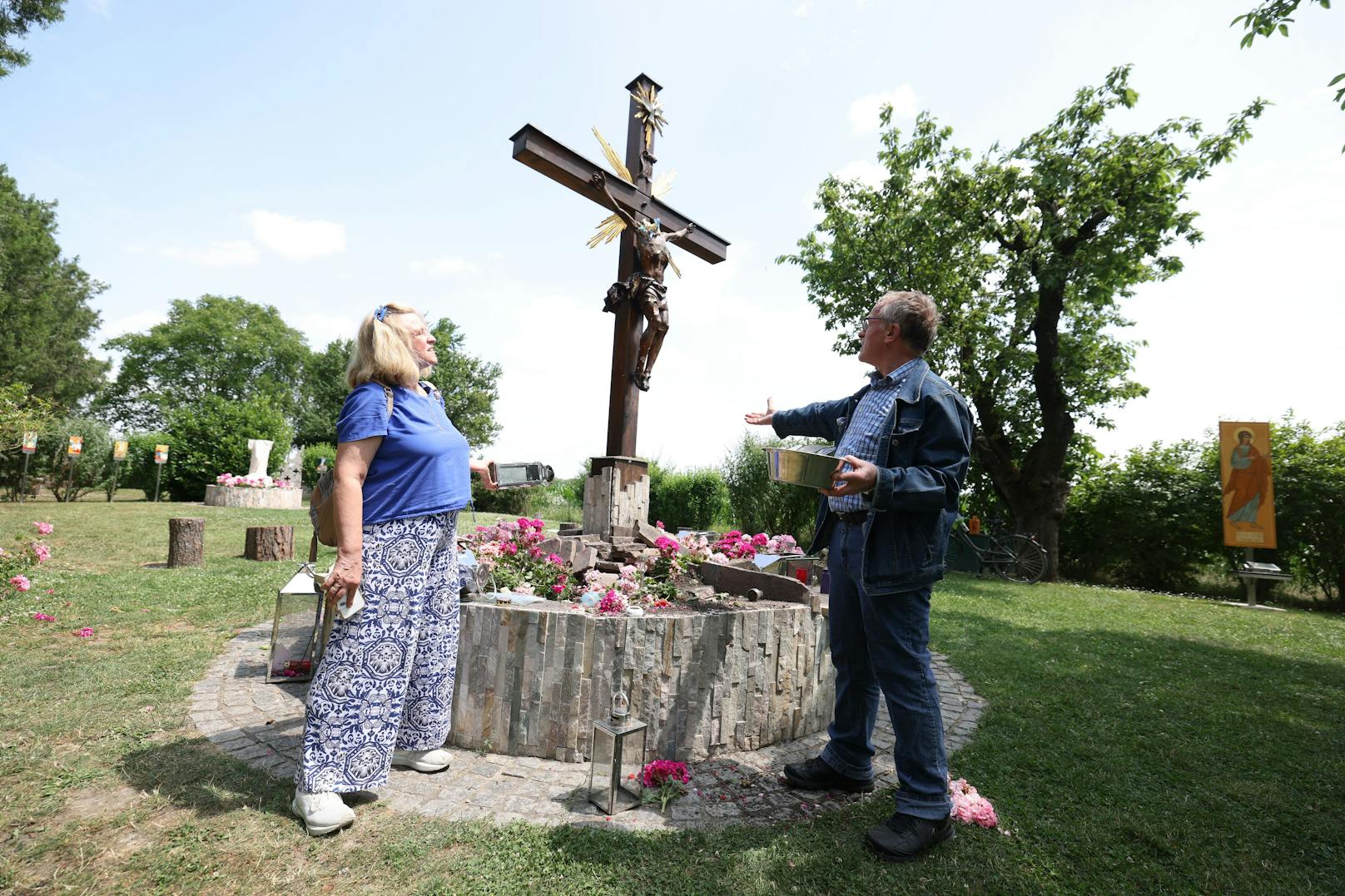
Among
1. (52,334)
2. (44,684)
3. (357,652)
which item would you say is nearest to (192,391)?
(52,334)

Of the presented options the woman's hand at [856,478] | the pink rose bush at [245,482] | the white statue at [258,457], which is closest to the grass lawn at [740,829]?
the woman's hand at [856,478]

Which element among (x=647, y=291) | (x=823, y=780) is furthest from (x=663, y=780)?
(x=647, y=291)

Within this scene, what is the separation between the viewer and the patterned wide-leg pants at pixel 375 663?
2141 mm

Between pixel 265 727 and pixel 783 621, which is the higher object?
pixel 783 621

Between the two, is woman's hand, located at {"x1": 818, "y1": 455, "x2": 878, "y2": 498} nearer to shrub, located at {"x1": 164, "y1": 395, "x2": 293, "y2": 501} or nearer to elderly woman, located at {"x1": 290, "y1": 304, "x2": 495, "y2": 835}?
elderly woman, located at {"x1": 290, "y1": 304, "x2": 495, "y2": 835}

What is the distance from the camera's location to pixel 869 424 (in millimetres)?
2346

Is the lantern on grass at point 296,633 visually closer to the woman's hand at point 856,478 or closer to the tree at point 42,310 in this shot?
the woman's hand at point 856,478

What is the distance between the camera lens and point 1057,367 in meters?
10.7

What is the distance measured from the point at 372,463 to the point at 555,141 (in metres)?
3.43

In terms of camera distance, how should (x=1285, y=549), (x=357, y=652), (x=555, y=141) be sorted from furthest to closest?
(x=1285, y=549)
(x=555, y=141)
(x=357, y=652)

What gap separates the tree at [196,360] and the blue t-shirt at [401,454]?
37.6 m

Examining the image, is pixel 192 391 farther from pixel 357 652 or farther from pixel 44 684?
pixel 357 652

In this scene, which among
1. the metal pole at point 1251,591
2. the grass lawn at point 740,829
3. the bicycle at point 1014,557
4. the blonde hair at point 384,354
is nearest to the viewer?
the grass lawn at point 740,829

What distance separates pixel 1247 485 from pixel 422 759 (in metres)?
12.8
